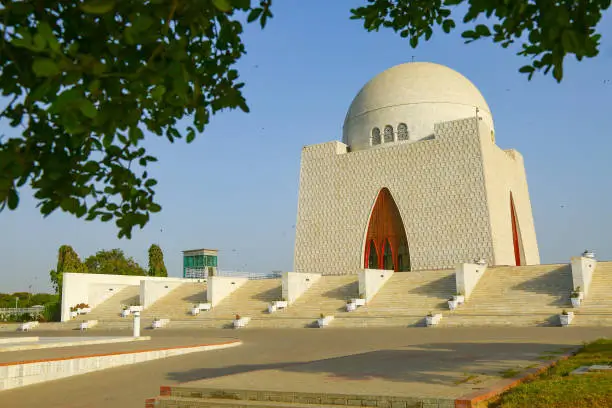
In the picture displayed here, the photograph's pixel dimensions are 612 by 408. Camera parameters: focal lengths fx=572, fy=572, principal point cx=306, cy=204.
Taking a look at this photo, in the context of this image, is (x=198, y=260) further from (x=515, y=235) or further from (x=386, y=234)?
(x=515, y=235)

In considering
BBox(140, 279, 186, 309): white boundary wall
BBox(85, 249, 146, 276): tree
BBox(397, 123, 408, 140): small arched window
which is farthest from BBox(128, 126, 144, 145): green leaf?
BBox(85, 249, 146, 276): tree

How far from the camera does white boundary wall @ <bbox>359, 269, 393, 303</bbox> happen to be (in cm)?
2136

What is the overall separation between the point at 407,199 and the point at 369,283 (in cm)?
915

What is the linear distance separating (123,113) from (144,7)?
20.2 inches

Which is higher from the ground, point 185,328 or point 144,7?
point 144,7

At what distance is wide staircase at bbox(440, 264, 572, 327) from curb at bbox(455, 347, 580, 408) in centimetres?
897

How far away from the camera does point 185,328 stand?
21.0 metres

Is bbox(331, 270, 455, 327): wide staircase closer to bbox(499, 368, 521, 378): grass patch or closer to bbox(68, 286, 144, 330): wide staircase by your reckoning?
bbox(68, 286, 144, 330): wide staircase

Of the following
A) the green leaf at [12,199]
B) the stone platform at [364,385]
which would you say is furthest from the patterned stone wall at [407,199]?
the green leaf at [12,199]

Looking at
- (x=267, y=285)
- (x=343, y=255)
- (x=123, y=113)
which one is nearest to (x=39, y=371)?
(x=123, y=113)

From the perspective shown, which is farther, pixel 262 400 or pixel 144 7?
pixel 262 400

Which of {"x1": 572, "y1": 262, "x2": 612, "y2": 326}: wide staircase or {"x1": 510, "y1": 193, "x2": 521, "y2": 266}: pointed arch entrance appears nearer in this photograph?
{"x1": 572, "y1": 262, "x2": 612, "y2": 326}: wide staircase

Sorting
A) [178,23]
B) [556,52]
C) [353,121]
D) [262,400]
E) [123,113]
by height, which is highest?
[353,121]

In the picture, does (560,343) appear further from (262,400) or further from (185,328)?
(185,328)
